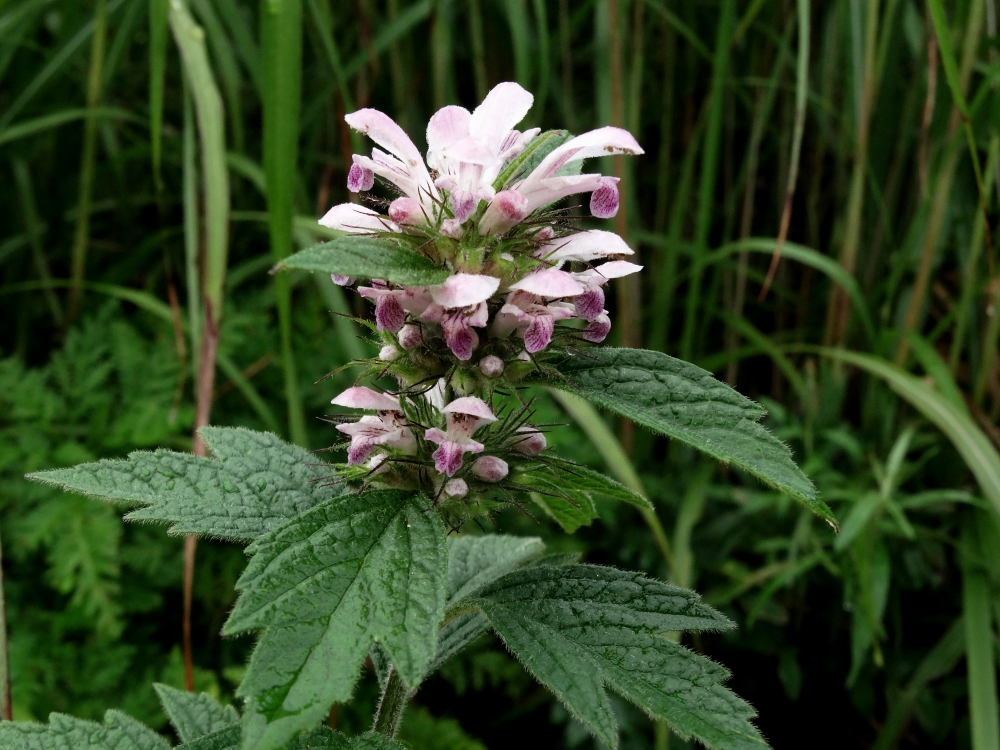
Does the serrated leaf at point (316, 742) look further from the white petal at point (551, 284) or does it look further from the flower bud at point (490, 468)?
the white petal at point (551, 284)

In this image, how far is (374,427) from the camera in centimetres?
74

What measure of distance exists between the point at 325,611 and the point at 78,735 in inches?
14.3

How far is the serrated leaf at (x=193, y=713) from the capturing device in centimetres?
84

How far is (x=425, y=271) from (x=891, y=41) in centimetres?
188

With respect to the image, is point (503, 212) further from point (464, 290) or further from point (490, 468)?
point (490, 468)

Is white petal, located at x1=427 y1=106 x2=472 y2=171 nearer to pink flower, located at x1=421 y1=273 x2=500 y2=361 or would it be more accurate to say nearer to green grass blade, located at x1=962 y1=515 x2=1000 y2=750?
pink flower, located at x1=421 y1=273 x2=500 y2=361

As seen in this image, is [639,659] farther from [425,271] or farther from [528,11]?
[528,11]

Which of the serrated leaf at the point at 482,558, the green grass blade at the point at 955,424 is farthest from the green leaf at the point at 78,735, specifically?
the green grass blade at the point at 955,424

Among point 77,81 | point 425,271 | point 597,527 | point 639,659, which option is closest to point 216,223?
point 425,271

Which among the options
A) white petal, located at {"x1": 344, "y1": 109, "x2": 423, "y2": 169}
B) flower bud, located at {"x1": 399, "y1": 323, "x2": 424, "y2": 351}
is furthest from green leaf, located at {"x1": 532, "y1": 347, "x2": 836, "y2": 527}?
white petal, located at {"x1": 344, "y1": 109, "x2": 423, "y2": 169}

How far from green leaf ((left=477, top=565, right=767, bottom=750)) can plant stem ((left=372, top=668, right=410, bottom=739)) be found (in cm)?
12

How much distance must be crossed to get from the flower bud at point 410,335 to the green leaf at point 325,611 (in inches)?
5.5

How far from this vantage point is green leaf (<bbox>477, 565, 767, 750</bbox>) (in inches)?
24.6

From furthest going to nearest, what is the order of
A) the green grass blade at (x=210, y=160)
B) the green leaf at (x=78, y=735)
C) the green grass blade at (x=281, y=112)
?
the green grass blade at (x=210, y=160)
the green grass blade at (x=281, y=112)
the green leaf at (x=78, y=735)
